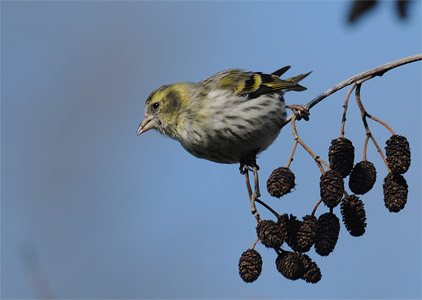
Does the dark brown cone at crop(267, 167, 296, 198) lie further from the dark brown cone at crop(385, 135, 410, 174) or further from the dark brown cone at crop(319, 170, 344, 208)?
the dark brown cone at crop(385, 135, 410, 174)

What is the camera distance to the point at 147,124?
151 inches

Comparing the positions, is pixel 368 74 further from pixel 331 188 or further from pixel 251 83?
pixel 251 83

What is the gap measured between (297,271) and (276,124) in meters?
1.60

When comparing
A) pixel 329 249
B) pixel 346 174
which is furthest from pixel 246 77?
pixel 329 249

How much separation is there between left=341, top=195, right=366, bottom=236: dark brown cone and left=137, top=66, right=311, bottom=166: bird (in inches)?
43.9

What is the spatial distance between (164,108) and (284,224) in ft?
6.12

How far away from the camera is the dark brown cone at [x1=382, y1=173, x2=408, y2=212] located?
6.89 ft

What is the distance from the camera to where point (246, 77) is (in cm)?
386

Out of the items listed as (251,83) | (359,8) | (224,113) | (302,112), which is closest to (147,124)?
(224,113)

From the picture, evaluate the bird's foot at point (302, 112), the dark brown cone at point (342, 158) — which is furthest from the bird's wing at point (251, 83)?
the dark brown cone at point (342, 158)

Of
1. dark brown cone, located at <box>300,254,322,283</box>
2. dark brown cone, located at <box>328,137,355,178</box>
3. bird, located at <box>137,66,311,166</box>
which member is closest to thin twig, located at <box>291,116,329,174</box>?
dark brown cone, located at <box>328,137,355,178</box>

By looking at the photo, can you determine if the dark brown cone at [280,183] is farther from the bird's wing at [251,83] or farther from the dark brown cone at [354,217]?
the bird's wing at [251,83]

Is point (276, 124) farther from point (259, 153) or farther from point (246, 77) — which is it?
point (246, 77)

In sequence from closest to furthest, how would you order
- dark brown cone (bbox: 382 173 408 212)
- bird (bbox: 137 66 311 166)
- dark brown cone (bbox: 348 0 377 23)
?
1. dark brown cone (bbox: 348 0 377 23)
2. dark brown cone (bbox: 382 173 408 212)
3. bird (bbox: 137 66 311 166)
